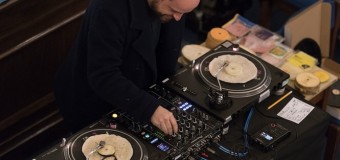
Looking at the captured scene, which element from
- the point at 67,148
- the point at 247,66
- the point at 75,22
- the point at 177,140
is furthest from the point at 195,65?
the point at 75,22

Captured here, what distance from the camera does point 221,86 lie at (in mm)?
2150

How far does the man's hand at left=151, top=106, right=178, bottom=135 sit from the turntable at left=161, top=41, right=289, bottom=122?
0.17 m

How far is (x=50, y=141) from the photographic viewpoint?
3.05m

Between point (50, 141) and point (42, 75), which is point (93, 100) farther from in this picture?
point (50, 141)

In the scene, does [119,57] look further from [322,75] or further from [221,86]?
[322,75]

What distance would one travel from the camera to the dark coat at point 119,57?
6.32 feet

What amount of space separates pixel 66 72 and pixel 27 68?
566 millimetres

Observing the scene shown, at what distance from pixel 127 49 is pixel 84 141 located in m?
0.35

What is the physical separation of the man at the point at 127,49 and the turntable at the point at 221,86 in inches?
4.5

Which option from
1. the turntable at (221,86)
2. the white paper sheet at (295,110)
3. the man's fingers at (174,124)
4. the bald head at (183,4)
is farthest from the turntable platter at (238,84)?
the bald head at (183,4)

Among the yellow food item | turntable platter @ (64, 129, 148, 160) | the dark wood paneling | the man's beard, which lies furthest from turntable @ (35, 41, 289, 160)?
the dark wood paneling

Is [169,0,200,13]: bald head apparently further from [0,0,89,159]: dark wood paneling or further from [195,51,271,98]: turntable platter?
[0,0,89,159]: dark wood paneling

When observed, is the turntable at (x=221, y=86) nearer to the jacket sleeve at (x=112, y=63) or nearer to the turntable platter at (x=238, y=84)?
the turntable platter at (x=238, y=84)

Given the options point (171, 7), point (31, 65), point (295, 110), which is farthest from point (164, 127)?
point (31, 65)
